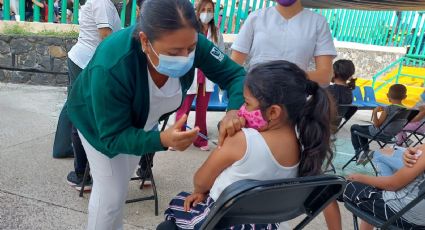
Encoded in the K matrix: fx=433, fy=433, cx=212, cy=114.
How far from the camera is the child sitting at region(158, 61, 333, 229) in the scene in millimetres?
1562

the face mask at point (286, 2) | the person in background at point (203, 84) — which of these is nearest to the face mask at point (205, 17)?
the person in background at point (203, 84)

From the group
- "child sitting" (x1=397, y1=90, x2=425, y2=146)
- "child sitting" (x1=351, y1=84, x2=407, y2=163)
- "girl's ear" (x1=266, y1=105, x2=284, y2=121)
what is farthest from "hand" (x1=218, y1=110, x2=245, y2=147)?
"child sitting" (x1=397, y1=90, x2=425, y2=146)

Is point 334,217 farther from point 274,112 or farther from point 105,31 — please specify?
point 105,31

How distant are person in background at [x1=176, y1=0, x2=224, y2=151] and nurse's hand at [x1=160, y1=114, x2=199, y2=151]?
277 centimetres

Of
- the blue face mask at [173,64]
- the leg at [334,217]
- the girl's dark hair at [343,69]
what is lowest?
the leg at [334,217]

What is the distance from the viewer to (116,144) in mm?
1570

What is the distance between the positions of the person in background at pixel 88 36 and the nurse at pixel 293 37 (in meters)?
1.11

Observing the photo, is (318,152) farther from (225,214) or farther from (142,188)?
(142,188)

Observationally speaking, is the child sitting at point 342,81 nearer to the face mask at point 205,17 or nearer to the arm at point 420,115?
the arm at point 420,115

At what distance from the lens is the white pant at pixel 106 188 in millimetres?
1913

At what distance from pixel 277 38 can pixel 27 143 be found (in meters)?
2.66

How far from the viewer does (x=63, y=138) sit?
3.71 m

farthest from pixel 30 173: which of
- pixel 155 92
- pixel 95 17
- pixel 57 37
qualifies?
pixel 57 37

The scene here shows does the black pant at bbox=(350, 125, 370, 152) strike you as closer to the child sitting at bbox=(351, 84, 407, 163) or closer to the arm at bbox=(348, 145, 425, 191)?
the child sitting at bbox=(351, 84, 407, 163)
